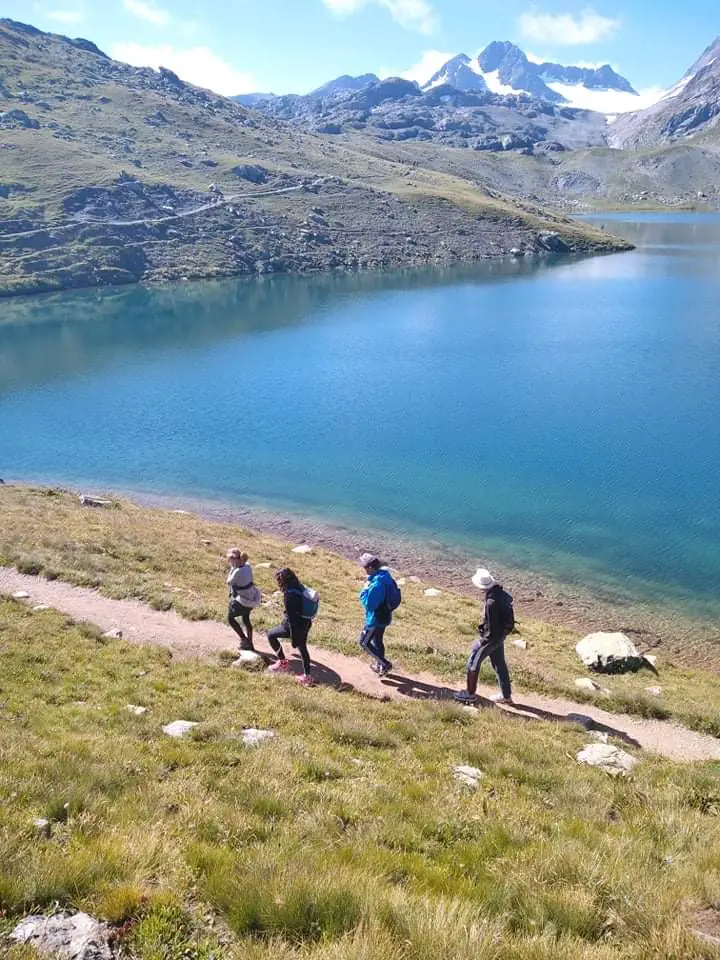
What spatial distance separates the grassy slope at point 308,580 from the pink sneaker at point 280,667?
255 centimetres

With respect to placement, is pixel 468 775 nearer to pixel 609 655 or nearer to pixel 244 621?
pixel 244 621

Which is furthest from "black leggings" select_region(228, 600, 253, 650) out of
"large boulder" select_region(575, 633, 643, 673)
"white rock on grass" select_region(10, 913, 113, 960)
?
"white rock on grass" select_region(10, 913, 113, 960)

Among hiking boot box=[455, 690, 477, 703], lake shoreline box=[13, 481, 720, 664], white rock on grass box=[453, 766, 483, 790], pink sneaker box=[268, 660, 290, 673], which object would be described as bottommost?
lake shoreline box=[13, 481, 720, 664]

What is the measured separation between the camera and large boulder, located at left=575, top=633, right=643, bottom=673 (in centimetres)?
2166

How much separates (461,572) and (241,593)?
1837 centimetres

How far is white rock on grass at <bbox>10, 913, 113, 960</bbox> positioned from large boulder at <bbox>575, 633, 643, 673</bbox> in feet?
60.5

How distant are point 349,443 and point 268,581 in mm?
28953

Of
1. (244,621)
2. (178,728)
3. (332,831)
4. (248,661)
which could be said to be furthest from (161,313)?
(332,831)

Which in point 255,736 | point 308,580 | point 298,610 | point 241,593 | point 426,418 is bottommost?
point 308,580

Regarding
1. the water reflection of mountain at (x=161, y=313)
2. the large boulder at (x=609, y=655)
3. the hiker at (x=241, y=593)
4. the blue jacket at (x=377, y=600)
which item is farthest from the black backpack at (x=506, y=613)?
the water reflection of mountain at (x=161, y=313)

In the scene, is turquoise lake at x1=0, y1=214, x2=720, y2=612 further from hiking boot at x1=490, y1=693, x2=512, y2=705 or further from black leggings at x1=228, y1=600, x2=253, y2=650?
black leggings at x1=228, y1=600, x2=253, y2=650

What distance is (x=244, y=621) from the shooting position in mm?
17750

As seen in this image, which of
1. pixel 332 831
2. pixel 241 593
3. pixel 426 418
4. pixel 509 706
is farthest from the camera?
pixel 426 418

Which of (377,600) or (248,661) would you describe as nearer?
(377,600)
